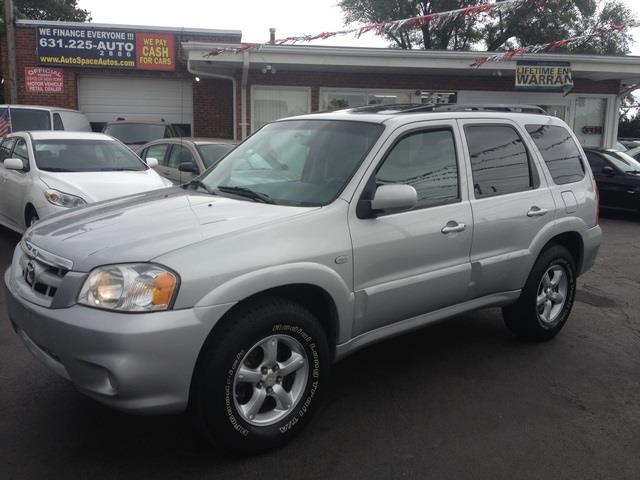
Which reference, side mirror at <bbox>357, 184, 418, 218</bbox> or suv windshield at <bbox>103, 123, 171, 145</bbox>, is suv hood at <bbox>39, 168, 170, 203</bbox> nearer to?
side mirror at <bbox>357, 184, 418, 218</bbox>

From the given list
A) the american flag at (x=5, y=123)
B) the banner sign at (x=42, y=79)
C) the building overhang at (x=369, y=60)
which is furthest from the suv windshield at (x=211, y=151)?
the banner sign at (x=42, y=79)

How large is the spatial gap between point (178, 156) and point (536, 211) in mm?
6701

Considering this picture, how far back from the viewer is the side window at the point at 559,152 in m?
4.70

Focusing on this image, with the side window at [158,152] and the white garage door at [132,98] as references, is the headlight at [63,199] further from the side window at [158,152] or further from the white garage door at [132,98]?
the white garage door at [132,98]

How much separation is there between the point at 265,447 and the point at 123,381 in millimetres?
833

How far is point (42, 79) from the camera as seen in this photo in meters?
16.4

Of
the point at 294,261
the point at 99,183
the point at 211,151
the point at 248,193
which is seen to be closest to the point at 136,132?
the point at 211,151

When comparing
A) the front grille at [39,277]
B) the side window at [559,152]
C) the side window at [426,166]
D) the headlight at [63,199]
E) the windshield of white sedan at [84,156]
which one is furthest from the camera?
the windshield of white sedan at [84,156]

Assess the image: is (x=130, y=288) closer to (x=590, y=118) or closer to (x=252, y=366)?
(x=252, y=366)

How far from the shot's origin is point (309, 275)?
10.2 ft

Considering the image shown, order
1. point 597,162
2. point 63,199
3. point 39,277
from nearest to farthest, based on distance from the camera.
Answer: point 39,277
point 63,199
point 597,162

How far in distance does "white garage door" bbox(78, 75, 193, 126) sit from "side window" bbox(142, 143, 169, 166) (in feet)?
20.4

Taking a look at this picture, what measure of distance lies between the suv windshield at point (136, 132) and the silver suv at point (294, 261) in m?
9.75

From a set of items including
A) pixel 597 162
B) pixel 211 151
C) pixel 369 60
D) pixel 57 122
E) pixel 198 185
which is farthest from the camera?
pixel 369 60
